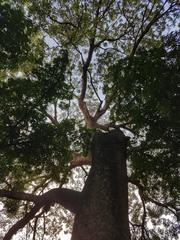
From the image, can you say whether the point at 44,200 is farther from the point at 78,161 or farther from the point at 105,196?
the point at 78,161

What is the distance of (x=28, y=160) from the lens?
718 cm

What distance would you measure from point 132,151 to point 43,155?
2.57 metres

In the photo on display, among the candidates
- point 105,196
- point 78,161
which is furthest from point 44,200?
point 78,161

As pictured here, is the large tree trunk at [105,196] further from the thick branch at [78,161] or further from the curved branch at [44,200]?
the thick branch at [78,161]

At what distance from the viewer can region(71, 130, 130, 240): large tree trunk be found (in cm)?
550

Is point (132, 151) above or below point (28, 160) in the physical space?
above

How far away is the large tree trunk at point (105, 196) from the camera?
550 cm

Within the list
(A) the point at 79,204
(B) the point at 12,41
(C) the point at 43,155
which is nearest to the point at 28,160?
(C) the point at 43,155

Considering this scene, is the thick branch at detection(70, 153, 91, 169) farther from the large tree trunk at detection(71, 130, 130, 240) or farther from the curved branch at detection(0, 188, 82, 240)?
the curved branch at detection(0, 188, 82, 240)

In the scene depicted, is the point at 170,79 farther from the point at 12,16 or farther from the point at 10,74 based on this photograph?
the point at 10,74

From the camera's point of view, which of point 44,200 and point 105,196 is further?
point 44,200

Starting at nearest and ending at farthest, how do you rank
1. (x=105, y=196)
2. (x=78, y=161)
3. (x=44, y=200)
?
1. (x=105, y=196)
2. (x=44, y=200)
3. (x=78, y=161)

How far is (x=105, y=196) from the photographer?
6027 millimetres

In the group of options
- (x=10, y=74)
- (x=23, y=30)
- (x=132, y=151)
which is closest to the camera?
(x=23, y=30)
